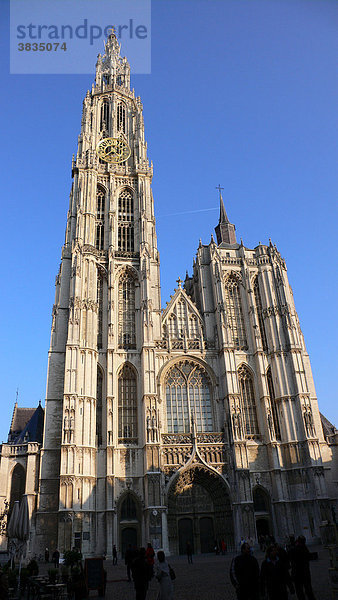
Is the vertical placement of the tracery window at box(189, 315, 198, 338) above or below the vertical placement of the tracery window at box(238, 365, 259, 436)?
above

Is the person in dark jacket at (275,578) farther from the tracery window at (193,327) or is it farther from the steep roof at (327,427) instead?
the steep roof at (327,427)

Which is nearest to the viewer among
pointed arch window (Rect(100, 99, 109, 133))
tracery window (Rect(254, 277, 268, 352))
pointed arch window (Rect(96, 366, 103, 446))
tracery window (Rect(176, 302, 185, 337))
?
pointed arch window (Rect(96, 366, 103, 446))

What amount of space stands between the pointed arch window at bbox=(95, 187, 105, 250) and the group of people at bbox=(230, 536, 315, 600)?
3280 cm

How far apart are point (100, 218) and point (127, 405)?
56.5ft

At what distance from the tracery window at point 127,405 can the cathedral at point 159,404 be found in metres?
0.08

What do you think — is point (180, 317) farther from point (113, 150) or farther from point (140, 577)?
point (140, 577)

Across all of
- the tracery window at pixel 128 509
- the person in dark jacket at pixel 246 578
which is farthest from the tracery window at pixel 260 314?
the person in dark jacket at pixel 246 578

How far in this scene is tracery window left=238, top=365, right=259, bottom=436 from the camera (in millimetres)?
34906

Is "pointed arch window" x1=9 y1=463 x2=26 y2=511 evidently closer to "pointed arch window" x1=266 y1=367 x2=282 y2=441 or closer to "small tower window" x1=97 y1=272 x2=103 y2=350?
"small tower window" x1=97 y1=272 x2=103 y2=350

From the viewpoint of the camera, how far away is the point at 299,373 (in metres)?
35.0

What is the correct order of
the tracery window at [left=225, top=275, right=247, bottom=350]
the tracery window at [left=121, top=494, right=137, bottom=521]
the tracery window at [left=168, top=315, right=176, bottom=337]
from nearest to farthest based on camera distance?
the tracery window at [left=121, top=494, right=137, bottom=521] < the tracery window at [left=168, top=315, right=176, bottom=337] < the tracery window at [left=225, top=275, right=247, bottom=350]

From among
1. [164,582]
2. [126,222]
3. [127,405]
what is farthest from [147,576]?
[126,222]

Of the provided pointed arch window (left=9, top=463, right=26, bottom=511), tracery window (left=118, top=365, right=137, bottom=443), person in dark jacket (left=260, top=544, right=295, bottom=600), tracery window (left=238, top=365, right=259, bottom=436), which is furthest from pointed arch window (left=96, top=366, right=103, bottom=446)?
person in dark jacket (left=260, top=544, right=295, bottom=600)

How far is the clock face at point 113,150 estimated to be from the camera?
44562 mm
